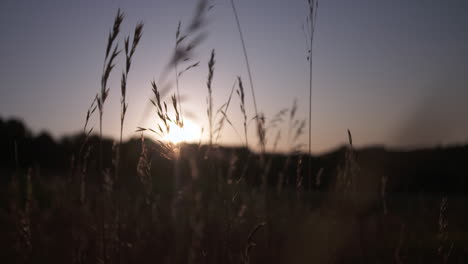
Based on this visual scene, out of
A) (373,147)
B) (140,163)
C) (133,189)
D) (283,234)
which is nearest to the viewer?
(140,163)

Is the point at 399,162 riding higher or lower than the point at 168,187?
higher

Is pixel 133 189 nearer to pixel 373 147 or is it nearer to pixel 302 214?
pixel 302 214

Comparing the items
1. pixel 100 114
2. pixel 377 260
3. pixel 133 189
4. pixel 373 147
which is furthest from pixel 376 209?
pixel 373 147

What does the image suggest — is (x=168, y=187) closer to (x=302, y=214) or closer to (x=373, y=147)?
(x=302, y=214)

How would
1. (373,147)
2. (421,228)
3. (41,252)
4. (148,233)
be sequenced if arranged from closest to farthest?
(41,252) → (148,233) → (421,228) → (373,147)

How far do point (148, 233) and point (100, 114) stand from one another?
1.32 metres

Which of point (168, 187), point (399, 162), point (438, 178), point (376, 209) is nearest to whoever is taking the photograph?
point (376, 209)

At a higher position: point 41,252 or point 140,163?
A: point 140,163

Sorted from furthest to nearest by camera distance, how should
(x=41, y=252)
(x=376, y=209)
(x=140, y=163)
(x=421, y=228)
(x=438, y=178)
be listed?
(x=438, y=178) < (x=376, y=209) < (x=421, y=228) < (x=41, y=252) < (x=140, y=163)

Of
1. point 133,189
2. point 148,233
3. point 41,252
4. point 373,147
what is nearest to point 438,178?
point 373,147

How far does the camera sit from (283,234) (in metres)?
3.20

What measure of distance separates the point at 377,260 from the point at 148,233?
4.71 ft

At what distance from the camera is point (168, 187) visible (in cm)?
805

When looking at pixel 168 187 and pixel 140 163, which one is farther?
pixel 168 187
